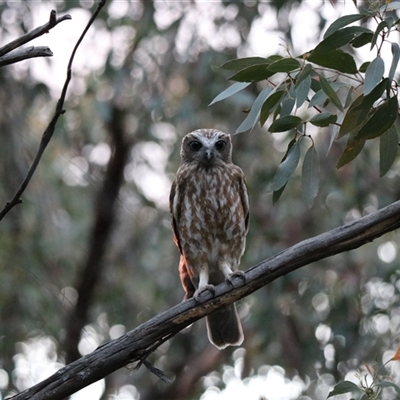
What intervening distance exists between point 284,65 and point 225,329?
6.32 ft

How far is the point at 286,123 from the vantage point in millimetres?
2080

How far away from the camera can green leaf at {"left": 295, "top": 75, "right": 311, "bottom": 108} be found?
1.97 meters

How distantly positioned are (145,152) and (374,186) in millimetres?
1939

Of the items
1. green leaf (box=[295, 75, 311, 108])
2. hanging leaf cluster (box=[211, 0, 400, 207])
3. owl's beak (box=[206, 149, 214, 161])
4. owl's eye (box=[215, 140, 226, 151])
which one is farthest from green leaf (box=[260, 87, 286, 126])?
owl's eye (box=[215, 140, 226, 151])

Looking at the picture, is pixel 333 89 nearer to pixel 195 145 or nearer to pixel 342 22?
pixel 342 22

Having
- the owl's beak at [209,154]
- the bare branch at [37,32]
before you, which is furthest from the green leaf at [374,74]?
the owl's beak at [209,154]

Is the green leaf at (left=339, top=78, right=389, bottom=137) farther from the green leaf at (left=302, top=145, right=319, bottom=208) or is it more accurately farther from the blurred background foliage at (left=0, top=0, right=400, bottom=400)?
the blurred background foliage at (left=0, top=0, right=400, bottom=400)

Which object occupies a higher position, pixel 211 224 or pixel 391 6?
pixel 211 224

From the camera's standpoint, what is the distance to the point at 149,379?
658cm

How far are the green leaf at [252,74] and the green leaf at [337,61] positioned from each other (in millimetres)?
130

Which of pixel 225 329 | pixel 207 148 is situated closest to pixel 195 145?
pixel 207 148

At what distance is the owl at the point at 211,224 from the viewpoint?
3557 millimetres

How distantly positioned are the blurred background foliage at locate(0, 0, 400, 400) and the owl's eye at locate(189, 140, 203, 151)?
2.84 feet

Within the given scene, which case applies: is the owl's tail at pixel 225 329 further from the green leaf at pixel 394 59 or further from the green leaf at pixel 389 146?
the green leaf at pixel 394 59
